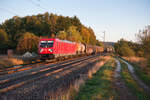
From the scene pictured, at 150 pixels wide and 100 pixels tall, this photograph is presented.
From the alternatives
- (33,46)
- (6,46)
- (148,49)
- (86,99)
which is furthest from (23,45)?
(86,99)

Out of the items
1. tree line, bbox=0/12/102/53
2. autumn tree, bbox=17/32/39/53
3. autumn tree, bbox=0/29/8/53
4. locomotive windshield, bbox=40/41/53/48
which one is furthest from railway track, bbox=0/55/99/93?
autumn tree, bbox=0/29/8/53

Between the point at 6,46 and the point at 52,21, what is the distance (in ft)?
59.8

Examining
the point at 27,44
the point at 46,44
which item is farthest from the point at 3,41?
the point at 46,44

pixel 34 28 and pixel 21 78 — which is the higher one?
pixel 34 28

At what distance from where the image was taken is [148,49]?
52.2 feet

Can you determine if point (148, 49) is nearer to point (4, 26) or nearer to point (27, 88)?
point (27, 88)

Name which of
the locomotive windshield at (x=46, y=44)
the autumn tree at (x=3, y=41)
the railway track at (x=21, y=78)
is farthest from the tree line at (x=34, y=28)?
the railway track at (x=21, y=78)

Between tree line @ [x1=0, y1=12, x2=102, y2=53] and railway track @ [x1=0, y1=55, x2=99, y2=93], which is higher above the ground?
tree line @ [x1=0, y1=12, x2=102, y2=53]

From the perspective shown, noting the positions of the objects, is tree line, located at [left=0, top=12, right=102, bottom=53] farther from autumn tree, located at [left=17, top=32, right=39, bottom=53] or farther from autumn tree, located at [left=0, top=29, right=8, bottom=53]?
autumn tree, located at [left=17, top=32, right=39, bottom=53]

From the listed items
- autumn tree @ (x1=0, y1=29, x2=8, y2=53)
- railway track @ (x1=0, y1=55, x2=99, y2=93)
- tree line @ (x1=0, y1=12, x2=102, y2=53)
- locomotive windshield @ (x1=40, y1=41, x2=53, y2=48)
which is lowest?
railway track @ (x1=0, y1=55, x2=99, y2=93)

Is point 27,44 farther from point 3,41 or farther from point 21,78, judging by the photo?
point 21,78

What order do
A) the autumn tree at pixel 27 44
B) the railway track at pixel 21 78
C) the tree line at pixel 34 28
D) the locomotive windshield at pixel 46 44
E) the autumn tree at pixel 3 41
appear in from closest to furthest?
1. the railway track at pixel 21 78
2. the locomotive windshield at pixel 46 44
3. the autumn tree at pixel 27 44
4. the autumn tree at pixel 3 41
5. the tree line at pixel 34 28

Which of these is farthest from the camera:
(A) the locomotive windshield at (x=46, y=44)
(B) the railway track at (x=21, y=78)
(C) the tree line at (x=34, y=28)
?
(C) the tree line at (x=34, y=28)

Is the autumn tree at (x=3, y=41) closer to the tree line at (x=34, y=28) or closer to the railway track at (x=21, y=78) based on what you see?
the tree line at (x=34, y=28)
